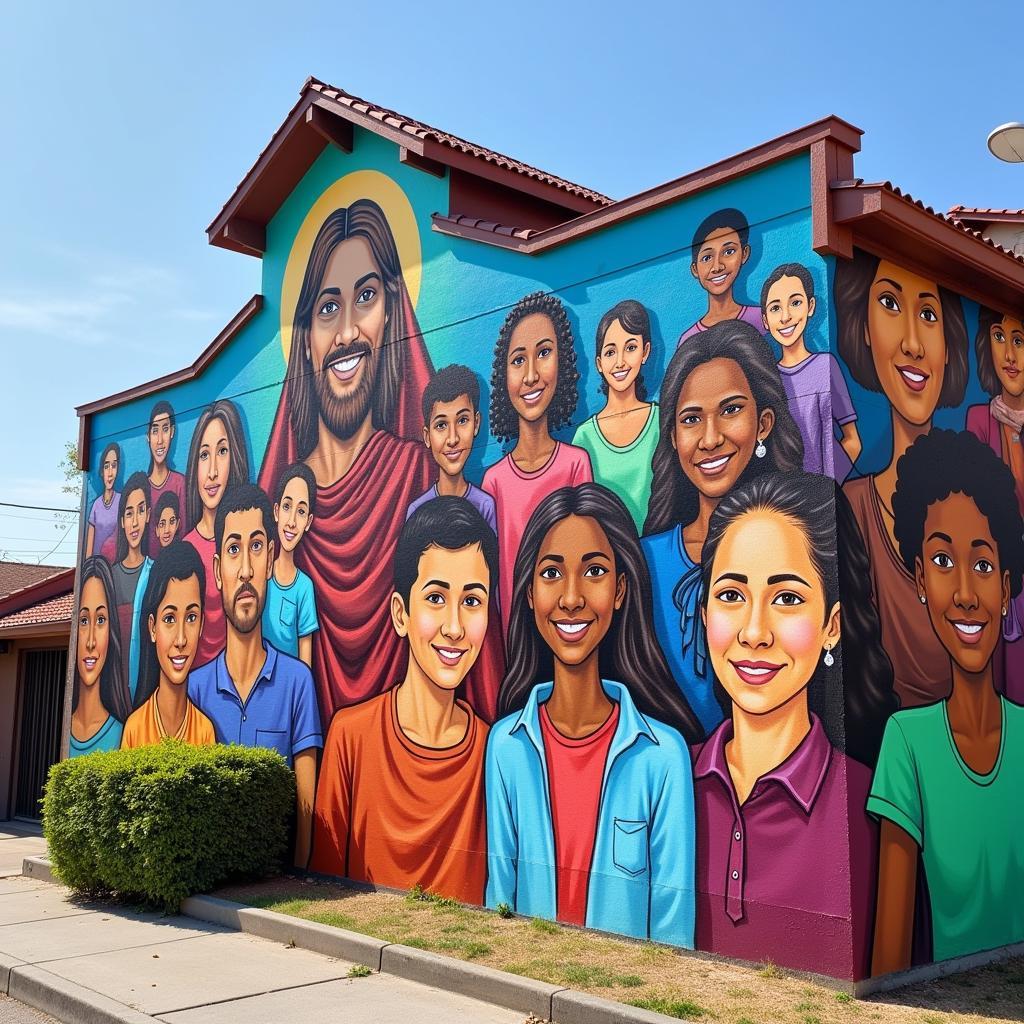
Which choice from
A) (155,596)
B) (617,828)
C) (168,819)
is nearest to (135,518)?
(155,596)

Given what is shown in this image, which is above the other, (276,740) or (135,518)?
(135,518)

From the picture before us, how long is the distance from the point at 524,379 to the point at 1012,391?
3968mm

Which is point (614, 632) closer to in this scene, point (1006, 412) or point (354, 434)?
point (1006, 412)

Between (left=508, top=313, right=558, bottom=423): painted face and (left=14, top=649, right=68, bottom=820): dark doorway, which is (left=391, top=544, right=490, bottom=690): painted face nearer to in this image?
(left=508, top=313, right=558, bottom=423): painted face

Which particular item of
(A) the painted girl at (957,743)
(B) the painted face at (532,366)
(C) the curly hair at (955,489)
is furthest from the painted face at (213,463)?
(A) the painted girl at (957,743)

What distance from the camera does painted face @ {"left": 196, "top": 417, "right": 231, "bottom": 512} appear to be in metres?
13.3

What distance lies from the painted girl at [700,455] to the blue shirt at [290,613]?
4524mm

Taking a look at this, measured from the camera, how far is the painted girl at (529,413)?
362 inches

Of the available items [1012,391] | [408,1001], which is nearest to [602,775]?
[408,1001]

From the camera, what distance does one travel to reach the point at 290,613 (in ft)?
→ 39.1

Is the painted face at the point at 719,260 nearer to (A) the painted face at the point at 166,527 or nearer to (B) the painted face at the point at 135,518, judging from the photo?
(A) the painted face at the point at 166,527

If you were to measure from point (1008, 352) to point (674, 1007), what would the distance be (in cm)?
586

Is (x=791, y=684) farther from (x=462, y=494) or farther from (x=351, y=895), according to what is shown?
(x=351, y=895)

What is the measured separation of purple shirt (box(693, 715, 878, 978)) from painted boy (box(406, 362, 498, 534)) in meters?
3.38
